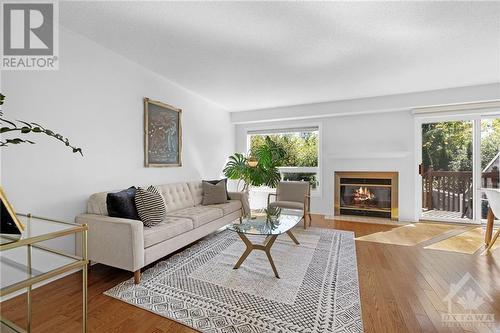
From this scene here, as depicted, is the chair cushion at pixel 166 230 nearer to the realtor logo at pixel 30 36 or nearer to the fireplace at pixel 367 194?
the realtor logo at pixel 30 36

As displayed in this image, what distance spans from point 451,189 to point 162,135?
18.3 feet

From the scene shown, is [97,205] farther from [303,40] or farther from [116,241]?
[303,40]

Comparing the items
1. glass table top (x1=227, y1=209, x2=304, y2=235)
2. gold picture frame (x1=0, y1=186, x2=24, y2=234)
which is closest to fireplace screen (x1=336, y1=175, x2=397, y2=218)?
glass table top (x1=227, y1=209, x2=304, y2=235)

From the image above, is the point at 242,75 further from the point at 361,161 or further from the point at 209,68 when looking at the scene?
the point at 361,161

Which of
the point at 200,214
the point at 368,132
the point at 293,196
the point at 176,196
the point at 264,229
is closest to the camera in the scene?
the point at 264,229

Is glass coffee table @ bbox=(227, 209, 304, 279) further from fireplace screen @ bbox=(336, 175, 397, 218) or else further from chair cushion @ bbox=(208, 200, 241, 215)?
fireplace screen @ bbox=(336, 175, 397, 218)

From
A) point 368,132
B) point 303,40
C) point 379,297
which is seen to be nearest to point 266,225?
point 379,297

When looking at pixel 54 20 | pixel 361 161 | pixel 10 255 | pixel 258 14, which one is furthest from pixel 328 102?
pixel 10 255

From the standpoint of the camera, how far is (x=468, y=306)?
1941 mm

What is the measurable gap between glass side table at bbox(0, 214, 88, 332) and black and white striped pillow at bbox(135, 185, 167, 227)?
0.64 meters

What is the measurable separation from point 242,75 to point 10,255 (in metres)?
3.43

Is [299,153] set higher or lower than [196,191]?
higher

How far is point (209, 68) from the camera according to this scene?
3.44 m

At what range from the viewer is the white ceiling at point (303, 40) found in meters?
2.15
